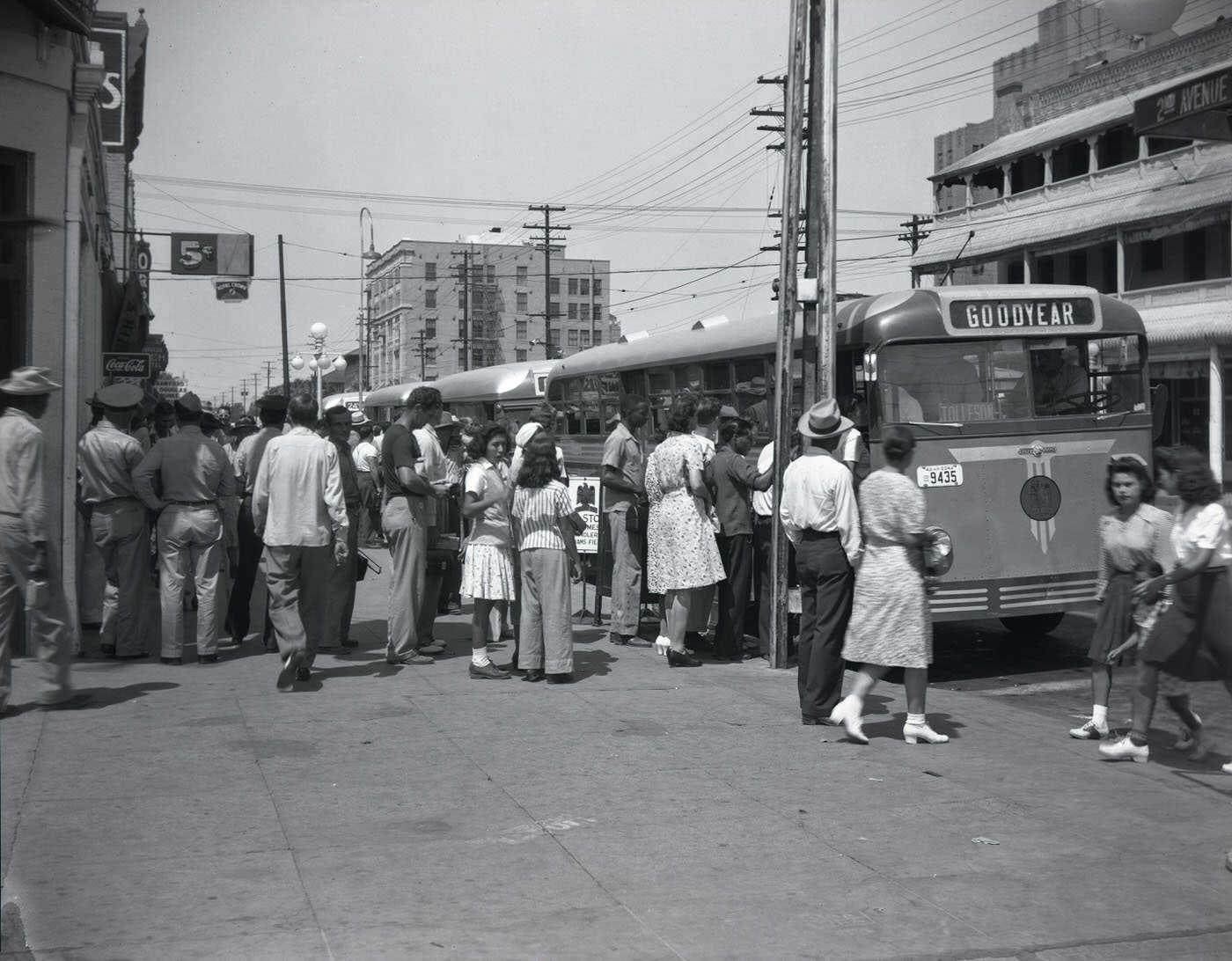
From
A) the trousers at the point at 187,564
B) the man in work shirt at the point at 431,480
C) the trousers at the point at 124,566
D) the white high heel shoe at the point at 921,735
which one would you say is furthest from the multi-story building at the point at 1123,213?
the trousers at the point at 124,566

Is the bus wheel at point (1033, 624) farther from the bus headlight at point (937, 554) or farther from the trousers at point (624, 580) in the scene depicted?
the bus headlight at point (937, 554)

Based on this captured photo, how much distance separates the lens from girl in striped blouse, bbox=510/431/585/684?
8.66 m

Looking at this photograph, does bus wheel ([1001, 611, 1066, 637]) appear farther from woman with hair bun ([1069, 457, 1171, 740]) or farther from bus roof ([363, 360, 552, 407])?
bus roof ([363, 360, 552, 407])

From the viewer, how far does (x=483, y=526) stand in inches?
365

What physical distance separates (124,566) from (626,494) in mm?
3806

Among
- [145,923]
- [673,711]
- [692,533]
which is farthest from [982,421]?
[145,923]

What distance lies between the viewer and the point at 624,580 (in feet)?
35.6

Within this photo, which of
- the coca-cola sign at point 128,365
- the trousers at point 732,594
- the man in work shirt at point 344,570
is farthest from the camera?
the coca-cola sign at point 128,365

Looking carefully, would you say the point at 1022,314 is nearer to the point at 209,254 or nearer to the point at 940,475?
the point at 940,475

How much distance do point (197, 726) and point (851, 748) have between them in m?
3.64

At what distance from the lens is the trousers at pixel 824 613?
304 inches

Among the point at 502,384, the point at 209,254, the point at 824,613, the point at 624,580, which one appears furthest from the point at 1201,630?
the point at 502,384

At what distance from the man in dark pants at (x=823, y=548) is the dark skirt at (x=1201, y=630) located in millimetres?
1725

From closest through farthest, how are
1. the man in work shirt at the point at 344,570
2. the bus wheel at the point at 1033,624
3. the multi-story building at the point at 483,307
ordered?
the man in work shirt at the point at 344,570 < the bus wheel at the point at 1033,624 < the multi-story building at the point at 483,307
